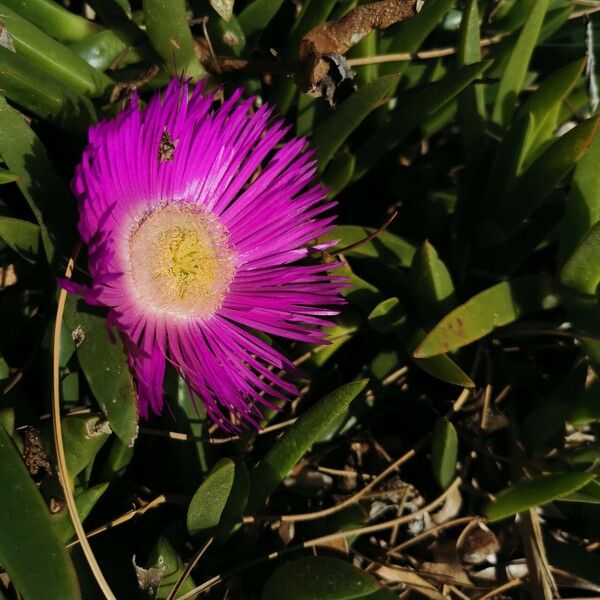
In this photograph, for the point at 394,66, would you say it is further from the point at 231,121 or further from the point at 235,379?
the point at 235,379

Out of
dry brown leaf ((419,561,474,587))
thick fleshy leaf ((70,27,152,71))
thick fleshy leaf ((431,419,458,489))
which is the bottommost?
dry brown leaf ((419,561,474,587))

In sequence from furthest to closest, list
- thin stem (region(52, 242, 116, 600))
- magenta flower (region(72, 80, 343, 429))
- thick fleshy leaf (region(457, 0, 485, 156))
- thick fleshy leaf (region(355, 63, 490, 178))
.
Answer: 1. thick fleshy leaf (region(457, 0, 485, 156))
2. thick fleshy leaf (region(355, 63, 490, 178))
3. magenta flower (region(72, 80, 343, 429))
4. thin stem (region(52, 242, 116, 600))

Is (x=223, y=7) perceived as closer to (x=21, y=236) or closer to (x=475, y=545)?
(x=21, y=236)

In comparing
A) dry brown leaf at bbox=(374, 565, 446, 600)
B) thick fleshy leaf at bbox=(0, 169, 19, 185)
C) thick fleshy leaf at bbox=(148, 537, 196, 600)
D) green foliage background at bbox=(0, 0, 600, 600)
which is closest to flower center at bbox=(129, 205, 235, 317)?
green foliage background at bbox=(0, 0, 600, 600)

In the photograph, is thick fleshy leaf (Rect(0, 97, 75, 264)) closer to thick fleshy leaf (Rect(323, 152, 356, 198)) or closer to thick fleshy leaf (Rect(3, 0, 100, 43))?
thick fleshy leaf (Rect(3, 0, 100, 43))

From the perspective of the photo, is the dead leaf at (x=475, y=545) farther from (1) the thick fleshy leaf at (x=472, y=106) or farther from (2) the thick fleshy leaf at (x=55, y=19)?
(2) the thick fleshy leaf at (x=55, y=19)
